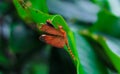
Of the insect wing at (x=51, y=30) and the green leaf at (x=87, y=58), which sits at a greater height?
the insect wing at (x=51, y=30)

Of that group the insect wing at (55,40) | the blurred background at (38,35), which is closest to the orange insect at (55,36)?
the insect wing at (55,40)

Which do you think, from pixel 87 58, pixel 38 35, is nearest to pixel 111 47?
pixel 87 58

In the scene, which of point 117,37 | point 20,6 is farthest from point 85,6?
point 20,6

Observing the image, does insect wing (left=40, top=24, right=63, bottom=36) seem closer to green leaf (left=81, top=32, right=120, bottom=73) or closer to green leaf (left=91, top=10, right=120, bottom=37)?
green leaf (left=81, top=32, right=120, bottom=73)

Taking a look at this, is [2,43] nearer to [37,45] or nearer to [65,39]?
[37,45]

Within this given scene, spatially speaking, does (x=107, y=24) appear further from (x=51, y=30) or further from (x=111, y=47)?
(x=51, y=30)

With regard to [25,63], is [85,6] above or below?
above

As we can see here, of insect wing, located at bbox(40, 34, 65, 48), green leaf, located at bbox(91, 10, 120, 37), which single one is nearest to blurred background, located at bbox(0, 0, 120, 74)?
green leaf, located at bbox(91, 10, 120, 37)

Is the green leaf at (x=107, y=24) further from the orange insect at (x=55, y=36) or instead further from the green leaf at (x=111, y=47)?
the orange insect at (x=55, y=36)
